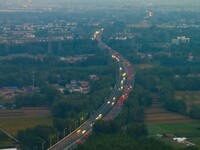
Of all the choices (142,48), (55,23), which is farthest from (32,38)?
(55,23)

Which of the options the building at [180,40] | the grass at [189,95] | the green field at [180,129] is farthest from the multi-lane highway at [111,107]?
the building at [180,40]

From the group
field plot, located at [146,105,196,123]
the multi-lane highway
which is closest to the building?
the multi-lane highway

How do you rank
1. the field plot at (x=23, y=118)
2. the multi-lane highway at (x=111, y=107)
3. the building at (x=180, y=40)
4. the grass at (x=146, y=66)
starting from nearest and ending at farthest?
the multi-lane highway at (x=111, y=107)
the field plot at (x=23, y=118)
the grass at (x=146, y=66)
the building at (x=180, y=40)

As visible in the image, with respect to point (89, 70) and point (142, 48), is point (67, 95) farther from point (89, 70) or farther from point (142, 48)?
point (142, 48)

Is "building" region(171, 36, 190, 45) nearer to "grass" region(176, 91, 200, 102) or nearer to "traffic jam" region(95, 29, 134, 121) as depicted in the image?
"traffic jam" region(95, 29, 134, 121)

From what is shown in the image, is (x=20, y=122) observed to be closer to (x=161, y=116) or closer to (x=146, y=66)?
(x=161, y=116)

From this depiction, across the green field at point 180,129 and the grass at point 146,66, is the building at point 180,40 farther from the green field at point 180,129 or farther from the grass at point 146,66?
the green field at point 180,129
